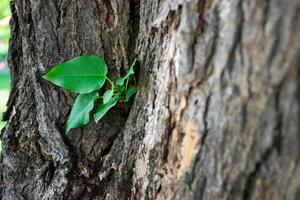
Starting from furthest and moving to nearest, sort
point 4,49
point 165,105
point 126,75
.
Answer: point 4,49, point 126,75, point 165,105

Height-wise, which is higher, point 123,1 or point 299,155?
point 123,1

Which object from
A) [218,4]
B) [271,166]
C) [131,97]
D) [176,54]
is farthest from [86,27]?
[271,166]

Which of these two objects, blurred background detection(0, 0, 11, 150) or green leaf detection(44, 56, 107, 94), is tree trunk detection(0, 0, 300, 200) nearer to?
green leaf detection(44, 56, 107, 94)

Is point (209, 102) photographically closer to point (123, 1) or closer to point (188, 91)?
point (188, 91)

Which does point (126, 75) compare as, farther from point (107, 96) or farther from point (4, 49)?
point (4, 49)

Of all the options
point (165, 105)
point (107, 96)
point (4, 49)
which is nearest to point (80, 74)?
point (107, 96)
